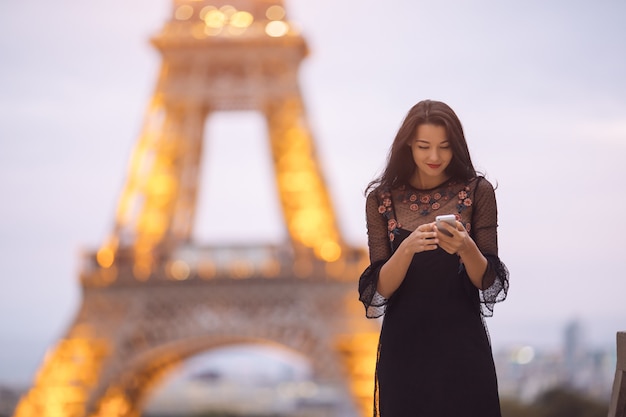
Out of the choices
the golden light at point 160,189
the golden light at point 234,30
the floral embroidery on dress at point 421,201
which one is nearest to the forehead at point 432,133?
the floral embroidery on dress at point 421,201

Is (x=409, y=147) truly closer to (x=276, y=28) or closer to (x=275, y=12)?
(x=276, y=28)

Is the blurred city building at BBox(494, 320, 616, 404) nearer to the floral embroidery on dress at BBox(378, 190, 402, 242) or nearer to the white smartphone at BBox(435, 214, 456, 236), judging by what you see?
the floral embroidery on dress at BBox(378, 190, 402, 242)

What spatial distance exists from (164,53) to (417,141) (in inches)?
615

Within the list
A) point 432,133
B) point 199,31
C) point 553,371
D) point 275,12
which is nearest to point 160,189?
point 199,31

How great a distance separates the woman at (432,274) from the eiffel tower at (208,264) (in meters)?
14.4

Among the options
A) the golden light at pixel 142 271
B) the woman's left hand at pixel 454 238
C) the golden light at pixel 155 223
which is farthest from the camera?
the golden light at pixel 155 223

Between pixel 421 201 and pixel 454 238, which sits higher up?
pixel 421 201

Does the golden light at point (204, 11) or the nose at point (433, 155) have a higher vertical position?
the golden light at point (204, 11)

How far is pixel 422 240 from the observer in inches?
116

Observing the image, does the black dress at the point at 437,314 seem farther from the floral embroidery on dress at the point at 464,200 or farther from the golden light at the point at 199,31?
the golden light at the point at 199,31

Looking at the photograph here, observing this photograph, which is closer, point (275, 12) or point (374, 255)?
point (374, 255)

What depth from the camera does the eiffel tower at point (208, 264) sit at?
17.7 m

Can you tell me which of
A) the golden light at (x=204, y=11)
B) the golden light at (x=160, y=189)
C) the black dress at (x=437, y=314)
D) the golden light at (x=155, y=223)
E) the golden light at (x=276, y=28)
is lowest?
the black dress at (x=437, y=314)

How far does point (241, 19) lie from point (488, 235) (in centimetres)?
1587
